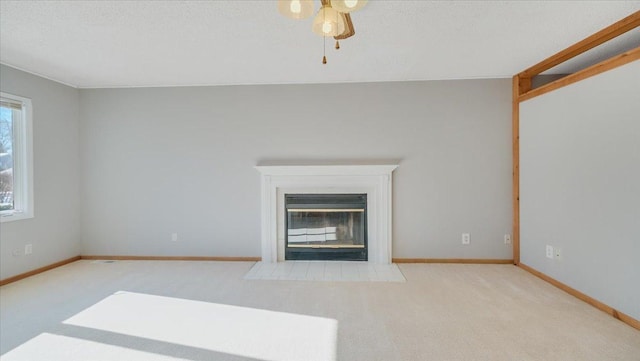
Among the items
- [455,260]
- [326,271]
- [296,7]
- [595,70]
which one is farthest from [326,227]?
[595,70]

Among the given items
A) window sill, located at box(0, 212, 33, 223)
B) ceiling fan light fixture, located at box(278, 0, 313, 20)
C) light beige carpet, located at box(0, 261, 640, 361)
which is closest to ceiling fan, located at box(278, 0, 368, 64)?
ceiling fan light fixture, located at box(278, 0, 313, 20)

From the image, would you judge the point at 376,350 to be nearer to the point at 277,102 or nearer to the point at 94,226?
the point at 277,102

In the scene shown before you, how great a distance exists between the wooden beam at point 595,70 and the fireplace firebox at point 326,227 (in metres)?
2.20

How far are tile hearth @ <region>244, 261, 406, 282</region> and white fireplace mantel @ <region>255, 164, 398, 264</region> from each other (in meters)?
0.20

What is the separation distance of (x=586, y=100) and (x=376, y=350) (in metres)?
2.73

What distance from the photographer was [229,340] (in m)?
2.09

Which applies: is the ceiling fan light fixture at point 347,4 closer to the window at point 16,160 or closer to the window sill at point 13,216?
the window at point 16,160

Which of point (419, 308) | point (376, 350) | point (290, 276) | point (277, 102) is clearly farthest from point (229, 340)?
point (277, 102)

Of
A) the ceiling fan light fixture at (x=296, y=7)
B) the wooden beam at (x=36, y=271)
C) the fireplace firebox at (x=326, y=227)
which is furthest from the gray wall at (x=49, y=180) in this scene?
the ceiling fan light fixture at (x=296, y=7)

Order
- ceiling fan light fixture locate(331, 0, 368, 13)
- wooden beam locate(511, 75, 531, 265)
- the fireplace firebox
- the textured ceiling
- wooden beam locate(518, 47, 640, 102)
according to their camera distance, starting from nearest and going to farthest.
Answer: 1. ceiling fan light fixture locate(331, 0, 368, 13)
2. the textured ceiling
3. wooden beam locate(518, 47, 640, 102)
4. wooden beam locate(511, 75, 531, 265)
5. the fireplace firebox

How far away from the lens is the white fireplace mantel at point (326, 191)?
12.4 ft

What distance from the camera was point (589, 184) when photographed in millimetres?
2650

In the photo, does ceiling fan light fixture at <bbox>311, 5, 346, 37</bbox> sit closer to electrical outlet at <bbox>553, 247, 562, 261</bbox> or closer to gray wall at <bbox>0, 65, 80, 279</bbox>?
electrical outlet at <bbox>553, 247, 562, 261</bbox>

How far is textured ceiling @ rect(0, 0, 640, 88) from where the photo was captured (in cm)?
212
